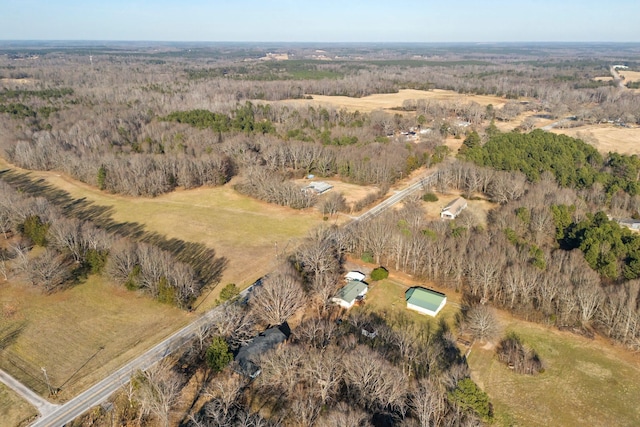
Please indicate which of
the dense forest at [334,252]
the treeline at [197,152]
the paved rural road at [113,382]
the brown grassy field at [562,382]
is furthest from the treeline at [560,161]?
the paved rural road at [113,382]

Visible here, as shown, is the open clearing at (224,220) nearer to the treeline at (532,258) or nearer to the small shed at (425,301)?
the treeline at (532,258)

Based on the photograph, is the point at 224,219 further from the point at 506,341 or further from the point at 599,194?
the point at 599,194

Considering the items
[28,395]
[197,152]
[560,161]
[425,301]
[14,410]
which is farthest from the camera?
[197,152]

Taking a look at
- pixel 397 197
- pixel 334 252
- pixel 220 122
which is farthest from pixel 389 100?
pixel 334 252

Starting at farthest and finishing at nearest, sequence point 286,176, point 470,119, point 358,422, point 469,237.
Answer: point 470,119 → point 286,176 → point 469,237 → point 358,422

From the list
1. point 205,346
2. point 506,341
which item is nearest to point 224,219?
point 205,346

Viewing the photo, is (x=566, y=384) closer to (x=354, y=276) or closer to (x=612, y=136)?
(x=354, y=276)

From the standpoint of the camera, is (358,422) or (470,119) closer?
(358,422)
